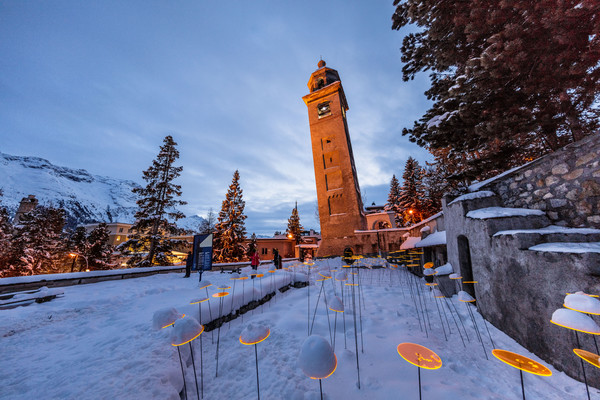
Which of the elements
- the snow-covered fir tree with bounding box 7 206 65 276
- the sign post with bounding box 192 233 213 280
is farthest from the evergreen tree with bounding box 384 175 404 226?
the snow-covered fir tree with bounding box 7 206 65 276

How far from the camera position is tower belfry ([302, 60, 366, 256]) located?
2252cm

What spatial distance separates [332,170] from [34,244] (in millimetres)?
32536

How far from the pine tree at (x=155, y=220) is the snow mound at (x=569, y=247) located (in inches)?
766

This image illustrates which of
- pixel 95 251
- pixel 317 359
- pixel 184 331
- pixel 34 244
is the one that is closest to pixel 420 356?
pixel 317 359

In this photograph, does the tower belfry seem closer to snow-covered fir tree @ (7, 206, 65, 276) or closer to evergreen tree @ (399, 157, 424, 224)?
evergreen tree @ (399, 157, 424, 224)

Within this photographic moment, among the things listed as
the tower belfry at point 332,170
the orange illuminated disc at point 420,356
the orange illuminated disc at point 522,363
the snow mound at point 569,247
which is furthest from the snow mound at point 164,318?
the tower belfry at point 332,170

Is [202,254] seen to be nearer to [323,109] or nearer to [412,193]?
[323,109]

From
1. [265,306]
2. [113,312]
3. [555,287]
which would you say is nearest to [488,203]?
[555,287]

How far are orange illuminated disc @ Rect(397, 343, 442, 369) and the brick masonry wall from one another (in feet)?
14.4

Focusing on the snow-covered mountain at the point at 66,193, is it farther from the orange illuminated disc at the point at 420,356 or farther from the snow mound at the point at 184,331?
the orange illuminated disc at the point at 420,356

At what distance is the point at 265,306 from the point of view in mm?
5781

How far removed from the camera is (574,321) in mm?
1862

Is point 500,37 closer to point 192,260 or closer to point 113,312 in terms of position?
point 113,312

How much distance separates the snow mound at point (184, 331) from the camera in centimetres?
210
